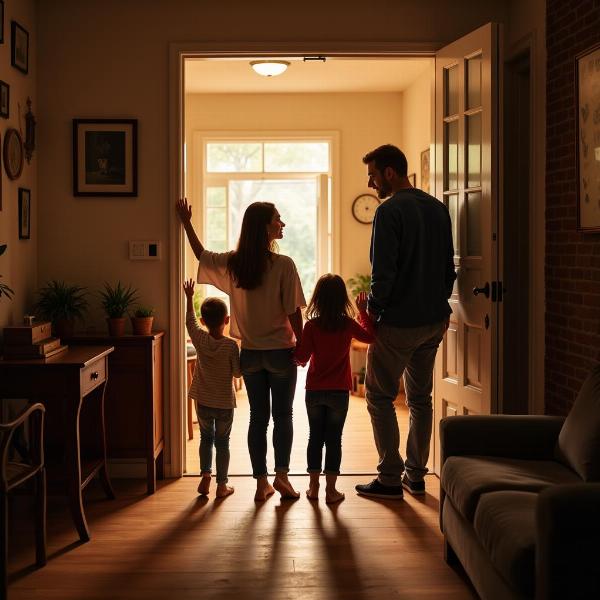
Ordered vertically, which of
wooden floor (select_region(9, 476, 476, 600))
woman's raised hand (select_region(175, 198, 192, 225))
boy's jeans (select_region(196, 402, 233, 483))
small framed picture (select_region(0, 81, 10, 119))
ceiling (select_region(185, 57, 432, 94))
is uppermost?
ceiling (select_region(185, 57, 432, 94))

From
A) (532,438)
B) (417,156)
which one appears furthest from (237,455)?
(417,156)

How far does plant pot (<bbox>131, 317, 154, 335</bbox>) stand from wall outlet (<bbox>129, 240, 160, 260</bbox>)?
15.3 inches

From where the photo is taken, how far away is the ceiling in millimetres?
7281

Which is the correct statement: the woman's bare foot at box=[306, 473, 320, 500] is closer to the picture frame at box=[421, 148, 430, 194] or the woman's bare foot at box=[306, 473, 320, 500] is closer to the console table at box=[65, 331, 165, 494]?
the console table at box=[65, 331, 165, 494]

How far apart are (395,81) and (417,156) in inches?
→ 31.0

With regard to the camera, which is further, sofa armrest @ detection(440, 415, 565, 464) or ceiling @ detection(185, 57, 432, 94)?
ceiling @ detection(185, 57, 432, 94)

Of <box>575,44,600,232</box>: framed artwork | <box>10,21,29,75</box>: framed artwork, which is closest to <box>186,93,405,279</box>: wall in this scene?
<box>10,21,29,75</box>: framed artwork

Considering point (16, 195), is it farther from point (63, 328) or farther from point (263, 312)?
point (263, 312)

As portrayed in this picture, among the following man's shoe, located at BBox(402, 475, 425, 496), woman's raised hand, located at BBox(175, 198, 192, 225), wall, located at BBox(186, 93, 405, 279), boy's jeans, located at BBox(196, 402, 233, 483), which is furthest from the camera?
wall, located at BBox(186, 93, 405, 279)

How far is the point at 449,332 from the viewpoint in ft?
15.0

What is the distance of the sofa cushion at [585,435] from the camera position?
279cm

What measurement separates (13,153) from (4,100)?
27 cm

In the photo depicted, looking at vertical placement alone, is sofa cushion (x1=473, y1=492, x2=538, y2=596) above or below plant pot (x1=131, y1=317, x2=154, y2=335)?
below

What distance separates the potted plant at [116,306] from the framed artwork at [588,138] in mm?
2281
